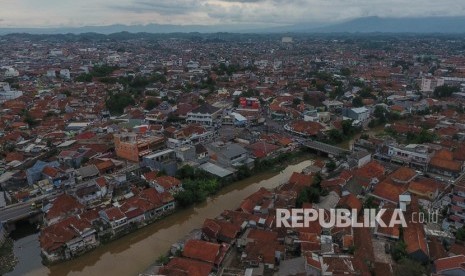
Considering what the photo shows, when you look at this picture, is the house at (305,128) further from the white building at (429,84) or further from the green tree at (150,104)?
the white building at (429,84)

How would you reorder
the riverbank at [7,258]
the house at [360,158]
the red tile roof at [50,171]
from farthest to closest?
the house at [360,158] < the red tile roof at [50,171] < the riverbank at [7,258]

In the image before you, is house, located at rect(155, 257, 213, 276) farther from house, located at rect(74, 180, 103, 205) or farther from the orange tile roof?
the orange tile roof

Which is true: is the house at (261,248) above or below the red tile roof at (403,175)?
below

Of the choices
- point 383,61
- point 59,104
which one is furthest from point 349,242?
point 383,61

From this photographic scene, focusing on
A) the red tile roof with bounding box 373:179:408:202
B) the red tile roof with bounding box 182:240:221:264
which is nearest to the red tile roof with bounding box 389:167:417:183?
the red tile roof with bounding box 373:179:408:202

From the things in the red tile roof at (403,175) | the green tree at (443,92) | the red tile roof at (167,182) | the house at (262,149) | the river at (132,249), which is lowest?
the river at (132,249)

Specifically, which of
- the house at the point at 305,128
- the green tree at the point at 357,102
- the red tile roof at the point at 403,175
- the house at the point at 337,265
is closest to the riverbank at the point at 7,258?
the house at the point at 337,265
